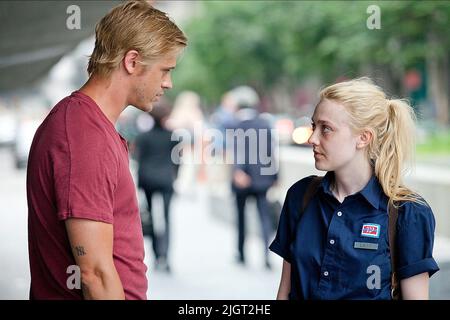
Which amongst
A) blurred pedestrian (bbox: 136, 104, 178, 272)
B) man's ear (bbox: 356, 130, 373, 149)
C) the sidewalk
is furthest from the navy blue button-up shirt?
blurred pedestrian (bbox: 136, 104, 178, 272)

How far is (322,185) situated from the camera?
2.46 meters

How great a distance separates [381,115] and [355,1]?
853 inches

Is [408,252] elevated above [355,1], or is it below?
below

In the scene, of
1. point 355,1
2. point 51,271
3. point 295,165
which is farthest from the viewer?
point 355,1

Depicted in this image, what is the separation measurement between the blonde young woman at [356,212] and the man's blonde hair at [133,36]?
54cm

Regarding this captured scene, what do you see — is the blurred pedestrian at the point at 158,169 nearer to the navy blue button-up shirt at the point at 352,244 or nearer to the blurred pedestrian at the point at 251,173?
the blurred pedestrian at the point at 251,173

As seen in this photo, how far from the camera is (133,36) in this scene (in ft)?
7.01

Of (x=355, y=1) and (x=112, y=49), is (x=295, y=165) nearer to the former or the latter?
(x=112, y=49)

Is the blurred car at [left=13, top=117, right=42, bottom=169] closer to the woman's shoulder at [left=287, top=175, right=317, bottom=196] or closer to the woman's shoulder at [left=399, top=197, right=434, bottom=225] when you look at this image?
the woman's shoulder at [left=287, top=175, right=317, bottom=196]

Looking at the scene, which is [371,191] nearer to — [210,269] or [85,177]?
[85,177]

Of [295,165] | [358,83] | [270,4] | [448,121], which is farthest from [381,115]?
[270,4]

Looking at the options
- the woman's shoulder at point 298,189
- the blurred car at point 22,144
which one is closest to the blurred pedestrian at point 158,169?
the woman's shoulder at point 298,189

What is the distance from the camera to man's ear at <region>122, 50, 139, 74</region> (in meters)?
2.15

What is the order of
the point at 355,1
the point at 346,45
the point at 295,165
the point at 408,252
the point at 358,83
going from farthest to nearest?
the point at 346,45 → the point at 355,1 → the point at 295,165 → the point at 358,83 → the point at 408,252
